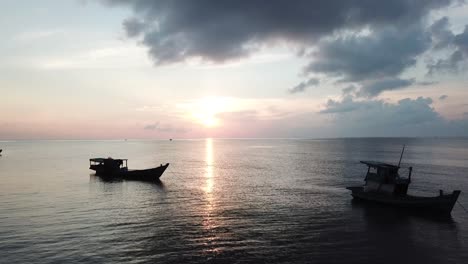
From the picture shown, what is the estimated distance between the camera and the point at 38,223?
3909 cm

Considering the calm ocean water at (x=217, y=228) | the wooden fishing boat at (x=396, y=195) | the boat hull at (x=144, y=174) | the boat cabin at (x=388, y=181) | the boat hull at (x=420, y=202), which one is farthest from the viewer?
the boat hull at (x=144, y=174)

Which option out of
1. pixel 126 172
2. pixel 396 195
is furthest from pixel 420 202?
pixel 126 172

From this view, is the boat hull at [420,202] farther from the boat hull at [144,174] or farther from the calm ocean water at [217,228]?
the boat hull at [144,174]

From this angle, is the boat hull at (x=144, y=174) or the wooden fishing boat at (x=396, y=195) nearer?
the wooden fishing boat at (x=396, y=195)

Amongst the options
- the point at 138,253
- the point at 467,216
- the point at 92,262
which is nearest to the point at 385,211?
the point at 467,216

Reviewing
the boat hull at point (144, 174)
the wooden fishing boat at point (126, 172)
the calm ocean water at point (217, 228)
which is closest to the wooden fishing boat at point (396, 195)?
the calm ocean water at point (217, 228)

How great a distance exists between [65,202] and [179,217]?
20.9m

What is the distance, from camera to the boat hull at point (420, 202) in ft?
140

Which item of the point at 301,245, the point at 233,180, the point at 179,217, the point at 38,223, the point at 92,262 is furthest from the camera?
the point at 233,180

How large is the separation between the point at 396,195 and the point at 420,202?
149 inches

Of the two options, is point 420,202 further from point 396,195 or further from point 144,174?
point 144,174

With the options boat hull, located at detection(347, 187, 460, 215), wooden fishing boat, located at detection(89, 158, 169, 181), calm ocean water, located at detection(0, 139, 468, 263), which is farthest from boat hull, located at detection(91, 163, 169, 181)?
boat hull, located at detection(347, 187, 460, 215)

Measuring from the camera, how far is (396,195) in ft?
156

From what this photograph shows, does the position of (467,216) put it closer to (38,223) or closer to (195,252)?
(195,252)
